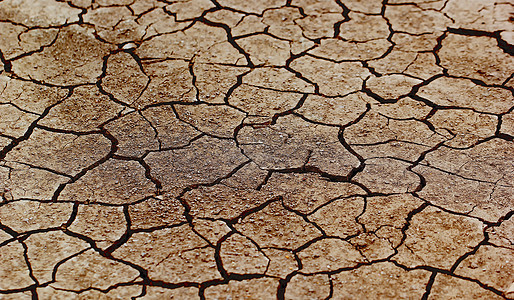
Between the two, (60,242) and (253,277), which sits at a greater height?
(60,242)

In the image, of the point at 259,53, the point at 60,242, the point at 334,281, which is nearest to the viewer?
the point at 334,281

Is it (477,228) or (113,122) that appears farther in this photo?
(113,122)

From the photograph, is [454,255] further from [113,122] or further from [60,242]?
[113,122]

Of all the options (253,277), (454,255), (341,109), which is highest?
(341,109)

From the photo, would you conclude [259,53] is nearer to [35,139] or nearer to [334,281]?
[35,139]

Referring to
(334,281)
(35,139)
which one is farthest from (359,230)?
(35,139)

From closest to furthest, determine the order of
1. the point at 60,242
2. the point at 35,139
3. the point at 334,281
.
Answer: the point at 334,281, the point at 60,242, the point at 35,139
